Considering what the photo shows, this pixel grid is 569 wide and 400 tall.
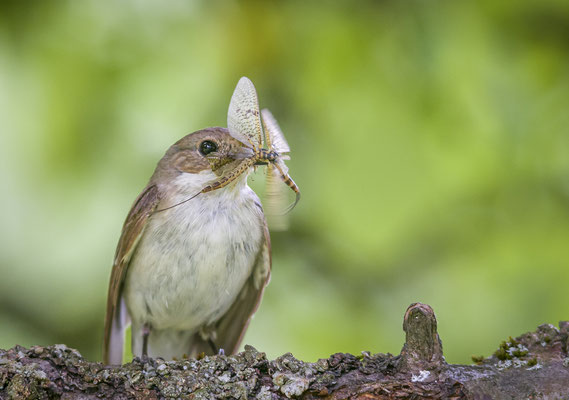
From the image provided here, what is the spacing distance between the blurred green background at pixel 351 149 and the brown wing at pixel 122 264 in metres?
0.47

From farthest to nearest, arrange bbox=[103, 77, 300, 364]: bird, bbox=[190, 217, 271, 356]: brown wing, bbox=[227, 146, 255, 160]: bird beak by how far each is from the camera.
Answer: bbox=[190, 217, 271, 356]: brown wing → bbox=[103, 77, 300, 364]: bird → bbox=[227, 146, 255, 160]: bird beak

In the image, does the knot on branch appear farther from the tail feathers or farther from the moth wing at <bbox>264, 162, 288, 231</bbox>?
the tail feathers

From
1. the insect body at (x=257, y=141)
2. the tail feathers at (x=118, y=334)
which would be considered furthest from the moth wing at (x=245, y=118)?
the tail feathers at (x=118, y=334)

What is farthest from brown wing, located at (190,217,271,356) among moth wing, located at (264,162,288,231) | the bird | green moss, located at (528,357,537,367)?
green moss, located at (528,357,537,367)

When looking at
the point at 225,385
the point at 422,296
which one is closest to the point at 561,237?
the point at 422,296

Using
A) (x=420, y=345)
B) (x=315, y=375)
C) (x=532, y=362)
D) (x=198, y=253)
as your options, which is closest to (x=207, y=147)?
(x=198, y=253)

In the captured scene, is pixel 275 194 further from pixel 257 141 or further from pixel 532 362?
pixel 532 362

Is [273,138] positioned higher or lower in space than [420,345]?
higher

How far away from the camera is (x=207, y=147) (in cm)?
448

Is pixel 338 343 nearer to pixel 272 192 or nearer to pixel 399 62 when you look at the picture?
pixel 272 192

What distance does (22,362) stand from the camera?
3.02m

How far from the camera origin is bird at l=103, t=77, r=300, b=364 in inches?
170

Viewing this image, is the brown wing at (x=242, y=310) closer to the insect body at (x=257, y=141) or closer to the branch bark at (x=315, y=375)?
the insect body at (x=257, y=141)

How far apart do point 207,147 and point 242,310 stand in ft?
4.07
